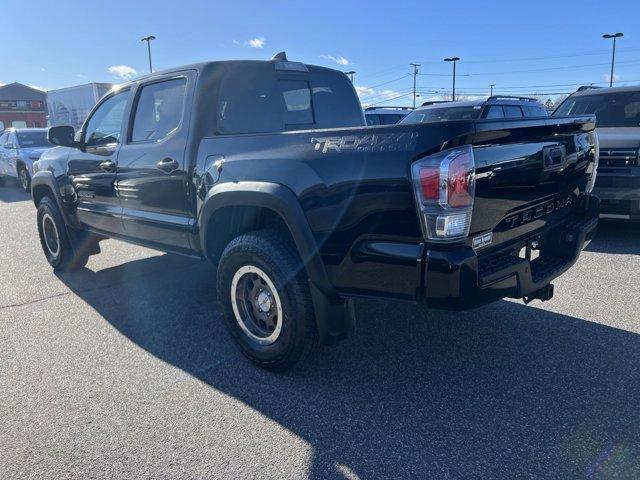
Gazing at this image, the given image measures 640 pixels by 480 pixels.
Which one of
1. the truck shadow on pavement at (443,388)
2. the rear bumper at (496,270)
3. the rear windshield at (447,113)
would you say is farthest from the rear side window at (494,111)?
the rear bumper at (496,270)

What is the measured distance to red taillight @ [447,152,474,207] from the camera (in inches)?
88.4

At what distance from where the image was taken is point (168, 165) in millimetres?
3641

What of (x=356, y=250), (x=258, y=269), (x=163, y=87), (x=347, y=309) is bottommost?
(x=347, y=309)

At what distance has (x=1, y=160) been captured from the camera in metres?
14.8

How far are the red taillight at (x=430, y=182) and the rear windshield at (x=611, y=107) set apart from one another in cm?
583

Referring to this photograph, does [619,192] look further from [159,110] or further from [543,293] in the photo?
[159,110]

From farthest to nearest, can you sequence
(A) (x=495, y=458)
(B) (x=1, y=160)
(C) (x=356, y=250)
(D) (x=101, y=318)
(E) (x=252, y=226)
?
(B) (x=1, y=160) < (D) (x=101, y=318) < (E) (x=252, y=226) < (C) (x=356, y=250) < (A) (x=495, y=458)

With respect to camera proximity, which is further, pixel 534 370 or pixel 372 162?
pixel 534 370

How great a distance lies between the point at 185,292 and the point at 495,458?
3.30 metres

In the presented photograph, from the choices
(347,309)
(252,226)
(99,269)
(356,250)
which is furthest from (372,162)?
(99,269)

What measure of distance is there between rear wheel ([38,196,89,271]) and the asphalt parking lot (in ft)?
3.41

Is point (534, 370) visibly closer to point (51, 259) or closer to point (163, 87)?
point (163, 87)

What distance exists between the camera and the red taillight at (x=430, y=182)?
7.38ft

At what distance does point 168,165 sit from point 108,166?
104 centimetres
